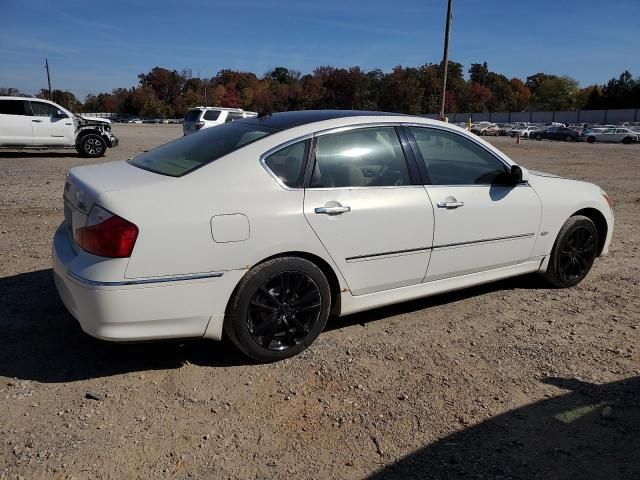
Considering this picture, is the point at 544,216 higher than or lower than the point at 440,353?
higher

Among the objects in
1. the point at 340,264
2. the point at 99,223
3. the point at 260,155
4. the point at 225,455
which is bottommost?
the point at 225,455

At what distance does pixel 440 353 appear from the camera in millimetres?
3754

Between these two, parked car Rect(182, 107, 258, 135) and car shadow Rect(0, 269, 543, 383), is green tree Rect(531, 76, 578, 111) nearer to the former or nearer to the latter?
parked car Rect(182, 107, 258, 135)

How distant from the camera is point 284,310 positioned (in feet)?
11.5

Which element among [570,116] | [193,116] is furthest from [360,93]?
[193,116]

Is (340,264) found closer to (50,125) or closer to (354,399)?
(354,399)

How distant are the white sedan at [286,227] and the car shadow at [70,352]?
1.26ft

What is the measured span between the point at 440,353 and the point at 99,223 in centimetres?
230

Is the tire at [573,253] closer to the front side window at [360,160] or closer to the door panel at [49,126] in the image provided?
the front side window at [360,160]

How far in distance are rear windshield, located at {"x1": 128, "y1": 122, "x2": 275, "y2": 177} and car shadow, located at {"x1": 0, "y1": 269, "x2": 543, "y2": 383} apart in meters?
1.14

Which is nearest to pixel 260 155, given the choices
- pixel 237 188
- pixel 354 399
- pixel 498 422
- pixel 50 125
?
pixel 237 188

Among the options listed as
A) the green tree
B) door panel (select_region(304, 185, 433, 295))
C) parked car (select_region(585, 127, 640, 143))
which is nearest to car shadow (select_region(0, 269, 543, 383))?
door panel (select_region(304, 185, 433, 295))

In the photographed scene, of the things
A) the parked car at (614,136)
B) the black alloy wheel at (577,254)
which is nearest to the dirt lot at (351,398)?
the black alloy wheel at (577,254)

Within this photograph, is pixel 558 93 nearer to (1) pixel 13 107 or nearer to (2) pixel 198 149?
(1) pixel 13 107
